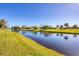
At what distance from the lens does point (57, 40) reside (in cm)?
343

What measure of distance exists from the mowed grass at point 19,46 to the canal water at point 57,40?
0.06 metres

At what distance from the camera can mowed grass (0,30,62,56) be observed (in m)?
3.36

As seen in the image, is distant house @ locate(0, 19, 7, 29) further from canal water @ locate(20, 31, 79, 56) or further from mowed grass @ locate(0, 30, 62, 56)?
canal water @ locate(20, 31, 79, 56)

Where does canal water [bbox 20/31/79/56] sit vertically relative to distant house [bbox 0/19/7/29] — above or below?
below

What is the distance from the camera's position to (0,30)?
345 centimetres

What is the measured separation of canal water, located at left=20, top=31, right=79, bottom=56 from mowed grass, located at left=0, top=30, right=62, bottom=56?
0.06m

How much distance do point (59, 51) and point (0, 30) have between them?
2.87ft

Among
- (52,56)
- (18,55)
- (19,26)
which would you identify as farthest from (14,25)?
(52,56)

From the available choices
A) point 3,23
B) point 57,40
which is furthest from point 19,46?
point 57,40

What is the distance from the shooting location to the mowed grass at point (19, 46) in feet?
11.0

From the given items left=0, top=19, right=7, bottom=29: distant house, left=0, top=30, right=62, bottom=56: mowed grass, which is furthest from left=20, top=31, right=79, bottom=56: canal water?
left=0, top=19, right=7, bottom=29: distant house

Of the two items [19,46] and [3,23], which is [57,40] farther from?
[3,23]

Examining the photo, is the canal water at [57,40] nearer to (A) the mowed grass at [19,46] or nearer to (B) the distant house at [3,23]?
(A) the mowed grass at [19,46]

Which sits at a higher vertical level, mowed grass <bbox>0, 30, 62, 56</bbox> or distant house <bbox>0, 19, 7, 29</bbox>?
distant house <bbox>0, 19, 7, 29</bbox>
